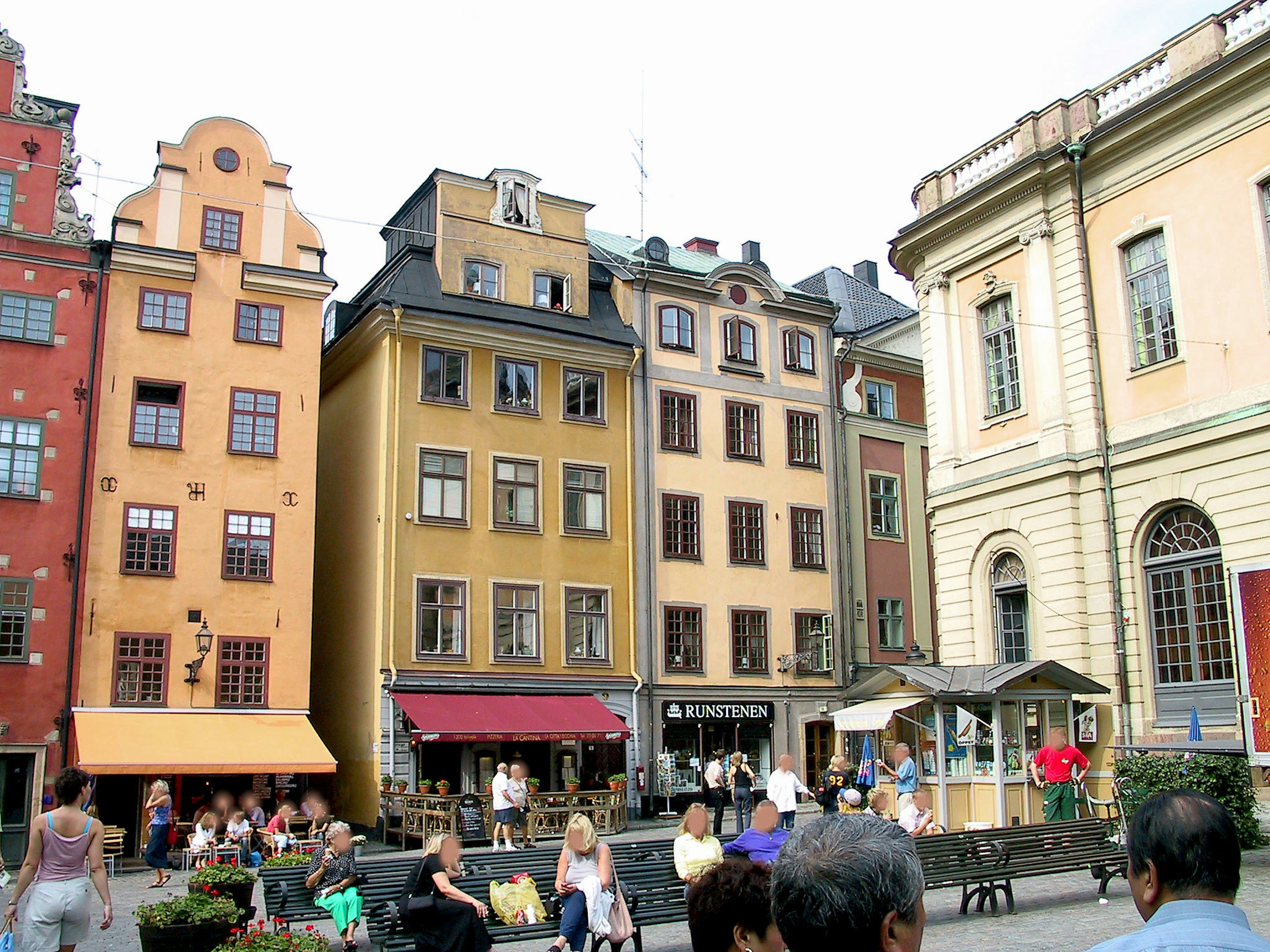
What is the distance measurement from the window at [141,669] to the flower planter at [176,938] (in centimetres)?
1864

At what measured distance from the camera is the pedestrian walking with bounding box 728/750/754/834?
2436 centimetres

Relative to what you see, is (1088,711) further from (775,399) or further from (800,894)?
(800,894)

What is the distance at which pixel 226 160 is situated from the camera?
32062 millimetres

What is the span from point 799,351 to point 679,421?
5409 millimetres

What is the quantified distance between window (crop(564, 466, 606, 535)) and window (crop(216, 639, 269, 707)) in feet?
29.4

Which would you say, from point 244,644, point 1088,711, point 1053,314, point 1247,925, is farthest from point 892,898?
point 244,644

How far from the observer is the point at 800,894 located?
309 centimetres

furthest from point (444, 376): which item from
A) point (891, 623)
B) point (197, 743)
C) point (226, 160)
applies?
point (891, 623)

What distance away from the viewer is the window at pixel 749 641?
121 ft

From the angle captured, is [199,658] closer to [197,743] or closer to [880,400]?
[197,743]

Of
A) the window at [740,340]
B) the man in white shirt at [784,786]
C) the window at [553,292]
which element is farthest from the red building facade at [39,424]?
the window at [740,340]

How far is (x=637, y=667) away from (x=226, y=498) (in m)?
11.9

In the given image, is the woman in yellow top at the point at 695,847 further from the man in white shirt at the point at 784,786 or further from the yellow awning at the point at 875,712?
the yellow awning at the point at 875,712

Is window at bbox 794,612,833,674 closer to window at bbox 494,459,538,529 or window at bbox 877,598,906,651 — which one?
window at bbox 877,598,906,651
